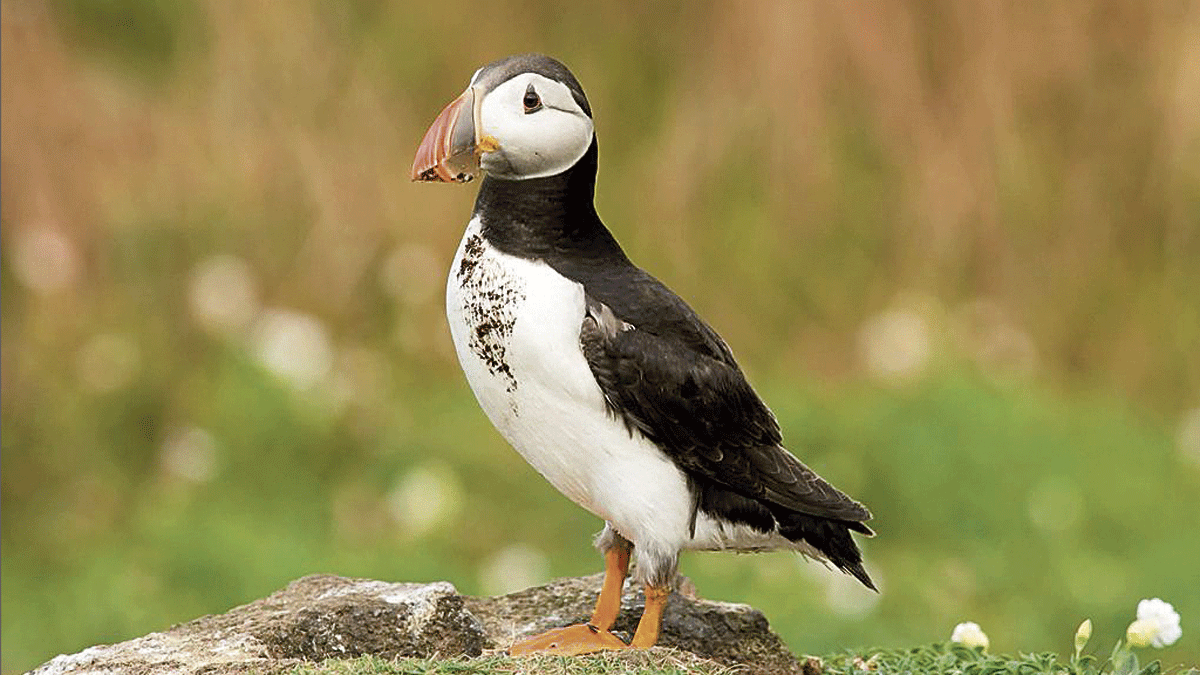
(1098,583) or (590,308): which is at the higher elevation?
(1098,583)

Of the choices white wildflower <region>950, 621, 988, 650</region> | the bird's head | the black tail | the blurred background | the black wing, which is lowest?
white wildflower <region>950, 621, 988, 650</region>

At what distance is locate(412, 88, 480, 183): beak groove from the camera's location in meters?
4.73

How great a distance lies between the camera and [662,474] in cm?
489

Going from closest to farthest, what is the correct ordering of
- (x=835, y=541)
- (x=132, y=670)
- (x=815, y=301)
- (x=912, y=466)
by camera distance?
(x=132, y=670), (x=835, y=541), (x=912, y=466), (x=815, y=301)

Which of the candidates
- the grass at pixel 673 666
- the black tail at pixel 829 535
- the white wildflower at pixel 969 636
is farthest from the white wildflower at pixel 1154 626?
the black tail at pixel 829 535

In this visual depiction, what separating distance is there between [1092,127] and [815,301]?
5.14ft

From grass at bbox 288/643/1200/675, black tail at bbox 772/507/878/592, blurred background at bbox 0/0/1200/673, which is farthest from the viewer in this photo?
blurred background at bbox 0/0/1200/673

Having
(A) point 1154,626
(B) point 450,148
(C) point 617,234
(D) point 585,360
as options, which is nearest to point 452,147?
(B) point 450,148

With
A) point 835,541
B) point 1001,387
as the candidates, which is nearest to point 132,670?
point 835,541

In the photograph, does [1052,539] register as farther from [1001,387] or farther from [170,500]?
[170,500]

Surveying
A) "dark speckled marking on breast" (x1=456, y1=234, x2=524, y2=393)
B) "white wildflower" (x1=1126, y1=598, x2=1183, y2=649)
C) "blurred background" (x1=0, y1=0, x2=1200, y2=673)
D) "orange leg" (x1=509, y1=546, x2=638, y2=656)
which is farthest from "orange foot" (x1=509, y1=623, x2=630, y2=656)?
"blurred background" (x1=0, y1=0, x2=1200, y2=673)

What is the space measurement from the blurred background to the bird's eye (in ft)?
12.8

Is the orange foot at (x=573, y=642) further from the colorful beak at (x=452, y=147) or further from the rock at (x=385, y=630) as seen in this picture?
the colorful beak at (x=452, y=147)

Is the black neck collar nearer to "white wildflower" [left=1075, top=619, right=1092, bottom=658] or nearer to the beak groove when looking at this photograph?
the beak groove
